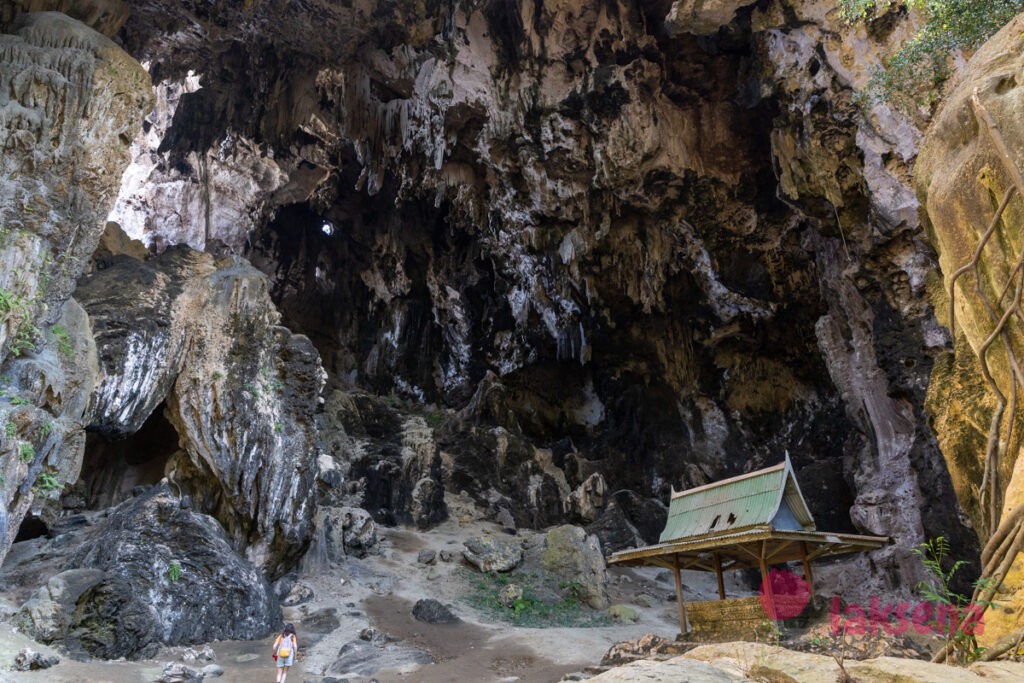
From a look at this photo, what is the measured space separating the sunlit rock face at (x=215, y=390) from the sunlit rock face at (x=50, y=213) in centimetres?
93

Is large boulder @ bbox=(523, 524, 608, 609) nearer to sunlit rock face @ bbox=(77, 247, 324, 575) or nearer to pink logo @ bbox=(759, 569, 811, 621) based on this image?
pink logo @ bbox=(759, 569, 811, 621)

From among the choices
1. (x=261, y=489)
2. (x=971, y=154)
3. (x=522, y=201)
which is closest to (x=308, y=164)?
(x=522, y=201)

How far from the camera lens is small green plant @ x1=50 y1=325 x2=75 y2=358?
414 inches

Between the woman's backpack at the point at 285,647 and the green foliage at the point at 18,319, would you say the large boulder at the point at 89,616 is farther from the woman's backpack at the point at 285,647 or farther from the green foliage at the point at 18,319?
the green foliage at the point at 18,319

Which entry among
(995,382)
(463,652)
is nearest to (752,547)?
(463,652)

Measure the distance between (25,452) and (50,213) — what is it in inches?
159

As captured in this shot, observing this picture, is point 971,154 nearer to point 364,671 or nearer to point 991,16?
point 991,16

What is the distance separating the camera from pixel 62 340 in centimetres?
1065

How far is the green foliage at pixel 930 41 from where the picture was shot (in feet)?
24.0

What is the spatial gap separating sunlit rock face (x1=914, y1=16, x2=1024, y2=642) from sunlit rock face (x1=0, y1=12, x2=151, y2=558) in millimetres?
10324

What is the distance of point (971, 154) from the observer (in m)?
4.09

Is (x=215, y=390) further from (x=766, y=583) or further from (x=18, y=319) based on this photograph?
(x=766, y=583)

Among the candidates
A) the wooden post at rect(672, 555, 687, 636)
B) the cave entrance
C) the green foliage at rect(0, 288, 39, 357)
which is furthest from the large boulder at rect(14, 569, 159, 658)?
the wooden post at rect(672, 555, 687, 636)

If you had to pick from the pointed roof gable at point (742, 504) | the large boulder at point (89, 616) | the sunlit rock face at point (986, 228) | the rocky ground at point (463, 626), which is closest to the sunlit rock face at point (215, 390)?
the rocky ground at point (463, 626)
